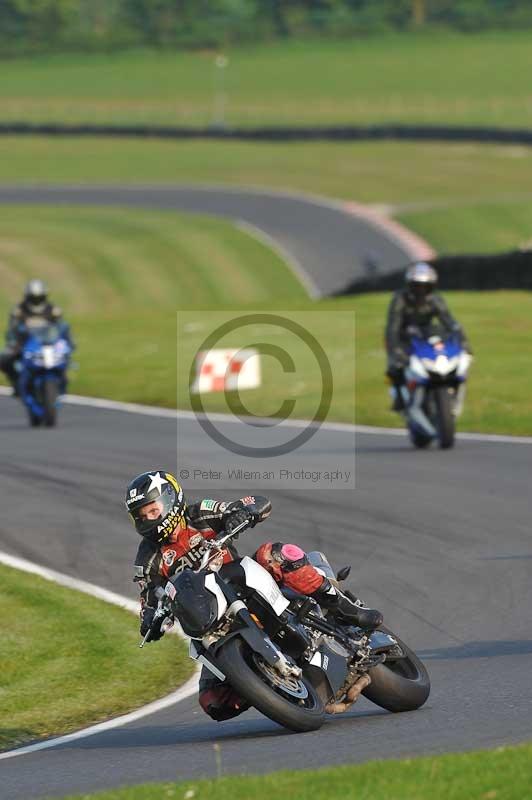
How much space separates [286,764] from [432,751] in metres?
0.67

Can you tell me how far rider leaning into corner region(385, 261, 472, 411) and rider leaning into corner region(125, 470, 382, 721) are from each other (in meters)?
9.09

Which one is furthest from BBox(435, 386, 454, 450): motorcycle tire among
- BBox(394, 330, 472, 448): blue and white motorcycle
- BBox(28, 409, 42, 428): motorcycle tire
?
BBox(28, 409, 42, 428): motorcycle tire

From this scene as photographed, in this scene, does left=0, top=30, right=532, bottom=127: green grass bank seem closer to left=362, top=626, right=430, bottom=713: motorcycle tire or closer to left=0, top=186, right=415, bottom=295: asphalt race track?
left=0, top=186, right=415, bottom=295: asphalt race track

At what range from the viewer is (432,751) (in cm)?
685

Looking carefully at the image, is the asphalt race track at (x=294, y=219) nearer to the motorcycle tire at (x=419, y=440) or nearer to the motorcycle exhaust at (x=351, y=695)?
the motorcycle tire at (x=419, y=440)

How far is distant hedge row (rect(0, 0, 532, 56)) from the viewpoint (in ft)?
370

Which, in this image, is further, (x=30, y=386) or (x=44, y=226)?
(x=44, y=226)

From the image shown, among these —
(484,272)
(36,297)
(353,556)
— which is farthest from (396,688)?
(484,272)

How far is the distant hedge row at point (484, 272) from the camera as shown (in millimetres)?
32594

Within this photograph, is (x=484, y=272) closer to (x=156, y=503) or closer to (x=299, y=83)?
(x=156, y=503)

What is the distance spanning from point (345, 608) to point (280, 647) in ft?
1.47

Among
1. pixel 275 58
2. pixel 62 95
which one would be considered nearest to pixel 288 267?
pixel 62 95

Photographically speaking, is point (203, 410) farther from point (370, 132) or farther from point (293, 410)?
point (370, 132)

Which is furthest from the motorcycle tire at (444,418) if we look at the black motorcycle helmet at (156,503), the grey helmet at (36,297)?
the black motorcycle helmet at (156,503)
